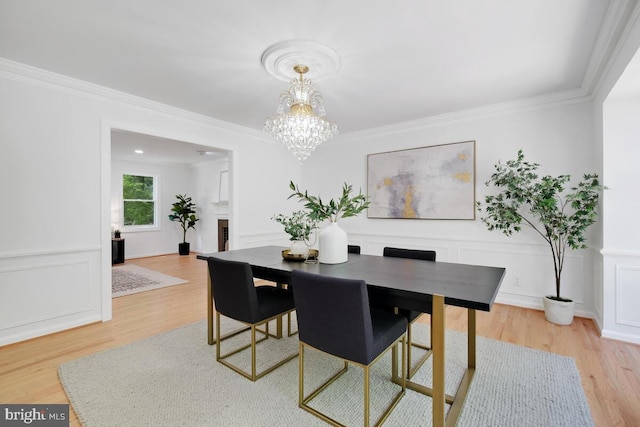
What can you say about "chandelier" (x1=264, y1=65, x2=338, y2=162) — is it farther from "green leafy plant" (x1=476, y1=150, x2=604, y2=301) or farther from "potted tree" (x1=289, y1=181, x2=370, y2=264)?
"green leafy plant" (x1=476, y1=150, x2=604, y2=301)

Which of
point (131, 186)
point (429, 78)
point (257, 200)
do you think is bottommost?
point (257, 200)

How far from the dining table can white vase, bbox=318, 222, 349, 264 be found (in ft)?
0.19

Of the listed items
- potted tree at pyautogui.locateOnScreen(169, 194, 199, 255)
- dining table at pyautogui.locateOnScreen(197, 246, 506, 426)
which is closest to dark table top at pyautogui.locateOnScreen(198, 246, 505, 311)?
dining table at pyautogui.locateOnScreen(197, 246, 506, 426)

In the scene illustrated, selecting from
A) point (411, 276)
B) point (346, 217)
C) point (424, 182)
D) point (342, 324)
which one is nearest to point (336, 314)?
point (342, 324)

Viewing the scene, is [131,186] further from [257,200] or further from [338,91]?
[338,91]

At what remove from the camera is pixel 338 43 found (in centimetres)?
227

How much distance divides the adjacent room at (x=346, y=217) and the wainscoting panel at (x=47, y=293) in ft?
0.05

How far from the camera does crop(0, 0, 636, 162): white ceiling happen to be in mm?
1892

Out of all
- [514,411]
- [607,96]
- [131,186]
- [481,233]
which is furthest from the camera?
[131,186]

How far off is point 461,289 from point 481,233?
2623 mm

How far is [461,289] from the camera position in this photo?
1.53 meters

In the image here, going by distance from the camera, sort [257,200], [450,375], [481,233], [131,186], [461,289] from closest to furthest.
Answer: [461,289]
[450,375]
[481,233]
[257,200]
[131,186]

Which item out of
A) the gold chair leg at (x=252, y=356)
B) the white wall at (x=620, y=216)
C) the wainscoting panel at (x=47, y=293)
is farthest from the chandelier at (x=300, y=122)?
the white wall at (x=620, y=216)

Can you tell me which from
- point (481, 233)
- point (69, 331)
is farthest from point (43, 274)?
point (481, 233)
